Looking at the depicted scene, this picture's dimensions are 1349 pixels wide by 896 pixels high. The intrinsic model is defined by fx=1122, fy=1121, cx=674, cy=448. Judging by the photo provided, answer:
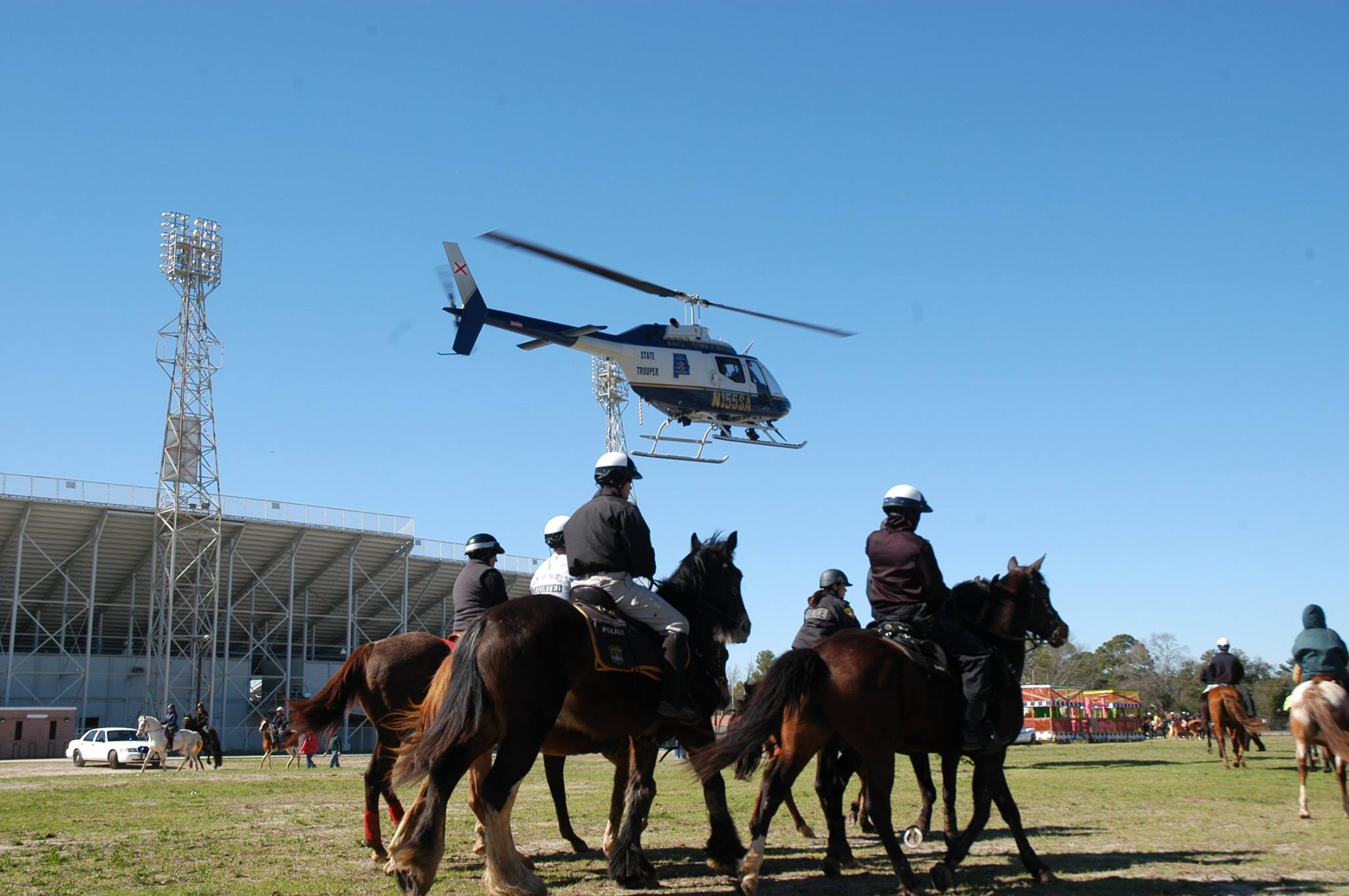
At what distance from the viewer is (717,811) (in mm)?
7469

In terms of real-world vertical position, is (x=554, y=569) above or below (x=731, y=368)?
below

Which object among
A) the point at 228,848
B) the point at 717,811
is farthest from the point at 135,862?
the point at 717,811

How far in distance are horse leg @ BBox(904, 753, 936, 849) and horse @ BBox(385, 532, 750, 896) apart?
91.6 inches

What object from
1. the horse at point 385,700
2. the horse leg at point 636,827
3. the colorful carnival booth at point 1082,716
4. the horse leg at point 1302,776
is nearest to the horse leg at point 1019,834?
the horse leg at point 636,827

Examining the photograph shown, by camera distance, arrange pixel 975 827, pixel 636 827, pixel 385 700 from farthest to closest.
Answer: pixel 385 700 → pixel 975 827 → pixel 636 827

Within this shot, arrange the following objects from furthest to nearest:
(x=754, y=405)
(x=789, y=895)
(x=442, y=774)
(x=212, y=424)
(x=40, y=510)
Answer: (x=212, y=424) < (x=40, y=510) < (x=754, y=405) < (x=789, y=895) < (x=442, y=774)

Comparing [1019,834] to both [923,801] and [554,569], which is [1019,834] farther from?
[554,569]

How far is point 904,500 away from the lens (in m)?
8.31

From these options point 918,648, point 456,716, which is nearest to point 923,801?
point 918,648

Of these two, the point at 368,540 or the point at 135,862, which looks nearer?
the point at 135,862

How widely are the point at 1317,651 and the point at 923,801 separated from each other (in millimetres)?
4872

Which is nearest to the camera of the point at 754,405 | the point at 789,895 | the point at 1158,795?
the point at 789,895

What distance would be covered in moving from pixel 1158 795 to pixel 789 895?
26.4 ft

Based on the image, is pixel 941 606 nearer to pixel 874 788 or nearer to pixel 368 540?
pixel 874 788
